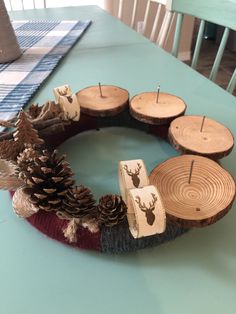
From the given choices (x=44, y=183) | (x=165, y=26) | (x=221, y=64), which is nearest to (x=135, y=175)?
(x=44, y=183)

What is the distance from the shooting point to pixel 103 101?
626 mm

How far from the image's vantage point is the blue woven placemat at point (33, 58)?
756mm

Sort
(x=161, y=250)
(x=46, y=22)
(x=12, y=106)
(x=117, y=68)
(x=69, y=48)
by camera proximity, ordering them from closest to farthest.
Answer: (x=161, y=250)
(x=12, y=106)
(x=117, y=68)
(x=69, y=48)
(x=46, y=22)

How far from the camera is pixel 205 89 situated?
788 mm

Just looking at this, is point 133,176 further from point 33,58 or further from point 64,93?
point 33,58

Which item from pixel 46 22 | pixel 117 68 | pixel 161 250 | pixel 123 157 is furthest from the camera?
pixel 46 22

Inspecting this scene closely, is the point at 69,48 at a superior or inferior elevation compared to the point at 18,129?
inferior

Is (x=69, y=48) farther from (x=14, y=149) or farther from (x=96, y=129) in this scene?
(x=14, y=149)

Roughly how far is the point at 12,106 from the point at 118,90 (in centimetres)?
25

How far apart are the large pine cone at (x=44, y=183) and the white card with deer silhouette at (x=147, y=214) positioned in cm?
10

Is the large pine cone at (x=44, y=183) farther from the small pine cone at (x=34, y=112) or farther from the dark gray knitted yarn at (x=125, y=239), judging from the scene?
the small pine cone at (x=34, y=112)

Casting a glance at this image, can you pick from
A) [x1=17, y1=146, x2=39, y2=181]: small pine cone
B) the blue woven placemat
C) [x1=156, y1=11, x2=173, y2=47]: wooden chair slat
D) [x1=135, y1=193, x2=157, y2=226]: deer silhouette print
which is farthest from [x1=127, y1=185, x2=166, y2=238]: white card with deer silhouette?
[x1=156, y1=11, x2=173, y2=47]: wooden chair slat

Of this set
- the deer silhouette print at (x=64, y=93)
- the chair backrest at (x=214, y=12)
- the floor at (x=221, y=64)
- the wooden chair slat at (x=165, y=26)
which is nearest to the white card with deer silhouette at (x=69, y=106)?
the deer silhouette print at (x=64, y=93)

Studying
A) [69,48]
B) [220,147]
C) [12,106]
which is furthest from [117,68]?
[220,147]
